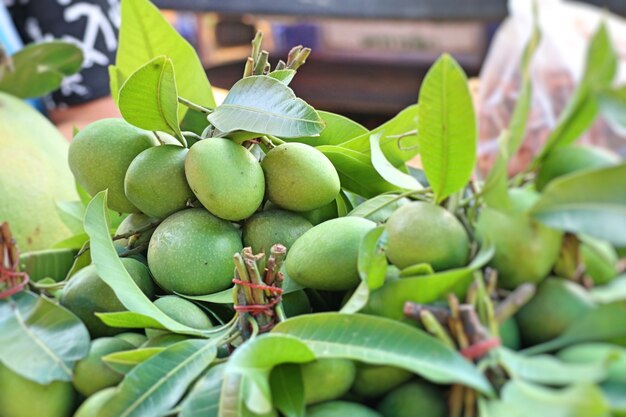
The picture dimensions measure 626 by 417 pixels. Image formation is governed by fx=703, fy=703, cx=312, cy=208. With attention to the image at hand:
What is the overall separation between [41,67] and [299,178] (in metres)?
0.68

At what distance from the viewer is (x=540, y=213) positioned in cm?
40

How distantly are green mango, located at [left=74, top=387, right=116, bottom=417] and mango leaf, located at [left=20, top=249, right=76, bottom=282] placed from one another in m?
0.20

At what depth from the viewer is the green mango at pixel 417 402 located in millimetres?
405

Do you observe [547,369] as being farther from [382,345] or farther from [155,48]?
[155,48]

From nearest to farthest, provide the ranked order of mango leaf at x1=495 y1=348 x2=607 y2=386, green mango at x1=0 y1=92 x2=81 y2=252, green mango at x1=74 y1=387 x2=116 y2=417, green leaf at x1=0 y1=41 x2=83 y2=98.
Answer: mango leaf at x1=495 y1=348 x2=607 y2=386 → green mango at x1=74 y1=387 x2=116 y2=417 → green mango at x1=0 y1=92 x2=81 y2=252 → green leaf at x1=0 y1=41 x2=83 y2=98

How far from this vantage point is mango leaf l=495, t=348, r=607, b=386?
0.35 m

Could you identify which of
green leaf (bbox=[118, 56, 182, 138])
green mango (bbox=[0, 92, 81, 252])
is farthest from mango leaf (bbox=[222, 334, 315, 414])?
green mango (bbox=[0, 92, 81, 252])

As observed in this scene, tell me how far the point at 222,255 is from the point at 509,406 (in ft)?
0.84

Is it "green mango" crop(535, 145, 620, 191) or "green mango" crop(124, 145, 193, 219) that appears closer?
"green mango" crop(535, 145, 620, 191)

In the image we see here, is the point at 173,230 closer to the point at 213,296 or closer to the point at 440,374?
the point at 213,296

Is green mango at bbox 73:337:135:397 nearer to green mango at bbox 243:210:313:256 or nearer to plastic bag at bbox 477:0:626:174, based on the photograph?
green mango at bbox 243:210:313:256

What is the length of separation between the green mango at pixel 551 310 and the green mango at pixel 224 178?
22 cm

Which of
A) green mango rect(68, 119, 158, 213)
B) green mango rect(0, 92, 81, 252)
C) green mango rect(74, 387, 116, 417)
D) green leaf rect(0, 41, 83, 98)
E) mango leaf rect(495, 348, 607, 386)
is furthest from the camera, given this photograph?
green leaf rect(0, 41, 83, 98)

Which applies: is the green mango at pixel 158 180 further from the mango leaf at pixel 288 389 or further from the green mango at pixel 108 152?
the mango leaf at pixel 288 389
